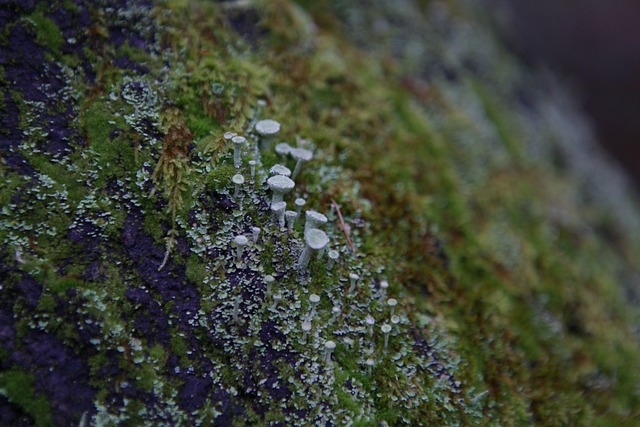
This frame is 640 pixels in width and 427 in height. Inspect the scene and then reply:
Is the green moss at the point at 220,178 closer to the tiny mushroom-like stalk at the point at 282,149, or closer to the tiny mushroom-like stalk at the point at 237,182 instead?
the tiny mushroom-like stalk at the point at 237,182

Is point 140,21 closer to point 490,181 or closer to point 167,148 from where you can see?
point 167,148

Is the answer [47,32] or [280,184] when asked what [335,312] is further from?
[47,32]

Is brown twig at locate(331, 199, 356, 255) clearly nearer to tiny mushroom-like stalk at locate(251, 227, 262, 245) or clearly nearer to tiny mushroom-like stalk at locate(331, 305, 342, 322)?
tiny mushroom-like stalk at locate(331, 305, 342, 322)

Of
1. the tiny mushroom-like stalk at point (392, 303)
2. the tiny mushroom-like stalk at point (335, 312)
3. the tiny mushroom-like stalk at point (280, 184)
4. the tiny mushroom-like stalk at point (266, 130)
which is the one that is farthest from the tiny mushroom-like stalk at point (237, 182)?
the tiny mushroom-like stalk at point (392, 303)

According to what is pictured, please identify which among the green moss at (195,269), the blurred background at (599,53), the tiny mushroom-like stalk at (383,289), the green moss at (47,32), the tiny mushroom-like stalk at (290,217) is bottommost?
the blurred background at (599,53)

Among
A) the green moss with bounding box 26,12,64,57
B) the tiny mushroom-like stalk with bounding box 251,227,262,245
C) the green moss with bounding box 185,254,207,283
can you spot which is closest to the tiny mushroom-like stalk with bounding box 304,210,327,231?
the tiny mushroom-like stalk with bounding box 251,227,262,245

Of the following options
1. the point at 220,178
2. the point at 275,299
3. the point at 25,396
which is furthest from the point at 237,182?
the point at 25,396
